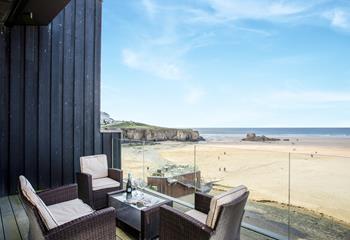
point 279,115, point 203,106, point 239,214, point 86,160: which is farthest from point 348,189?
point 279,115

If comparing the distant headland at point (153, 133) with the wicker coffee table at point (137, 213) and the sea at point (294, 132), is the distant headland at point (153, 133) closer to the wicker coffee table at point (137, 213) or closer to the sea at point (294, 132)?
the sea at point (294, 132)

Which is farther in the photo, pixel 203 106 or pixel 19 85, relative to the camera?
pixel 203 106

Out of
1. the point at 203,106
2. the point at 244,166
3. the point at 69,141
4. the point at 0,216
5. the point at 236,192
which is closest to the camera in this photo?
the point at 236,192

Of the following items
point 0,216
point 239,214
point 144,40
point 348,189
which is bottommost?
point 0,216

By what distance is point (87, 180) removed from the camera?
323 cm

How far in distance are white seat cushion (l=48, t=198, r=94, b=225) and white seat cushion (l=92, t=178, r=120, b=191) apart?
74cm

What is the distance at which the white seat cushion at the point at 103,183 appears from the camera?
133 inches

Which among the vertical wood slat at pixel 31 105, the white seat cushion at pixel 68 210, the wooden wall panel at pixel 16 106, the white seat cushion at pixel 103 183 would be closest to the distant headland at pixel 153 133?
the vertical wood slat at pixel 31 105

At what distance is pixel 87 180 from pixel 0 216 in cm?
113

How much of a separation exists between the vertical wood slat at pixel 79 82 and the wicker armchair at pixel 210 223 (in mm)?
3035

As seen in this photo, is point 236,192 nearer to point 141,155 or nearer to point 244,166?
point 141,155

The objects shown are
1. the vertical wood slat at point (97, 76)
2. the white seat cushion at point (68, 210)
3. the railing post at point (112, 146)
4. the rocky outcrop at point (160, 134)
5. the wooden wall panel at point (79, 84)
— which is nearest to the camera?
the white seat cushion at point (68, 210)

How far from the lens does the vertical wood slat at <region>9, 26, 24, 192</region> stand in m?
3.81

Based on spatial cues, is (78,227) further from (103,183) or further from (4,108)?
(4,108)
